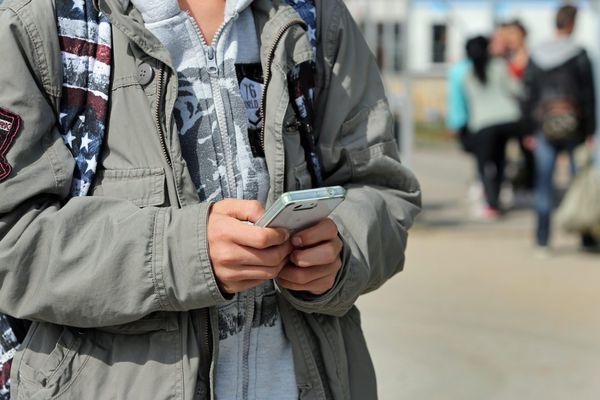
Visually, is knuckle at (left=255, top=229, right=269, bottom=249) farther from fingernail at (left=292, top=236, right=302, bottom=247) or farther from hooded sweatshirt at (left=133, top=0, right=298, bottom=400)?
hooded sweatshirt at (left=133, top=0, right=298, bottom=400)

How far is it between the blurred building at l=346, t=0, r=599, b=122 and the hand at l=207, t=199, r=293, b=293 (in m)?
8.32

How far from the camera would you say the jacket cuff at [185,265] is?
1800 mm

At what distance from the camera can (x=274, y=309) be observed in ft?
6.70

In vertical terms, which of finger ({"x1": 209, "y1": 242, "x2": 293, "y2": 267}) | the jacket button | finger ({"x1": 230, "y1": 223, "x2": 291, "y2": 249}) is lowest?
finger ({"x1": 209, "y1": 242, "x2": 293, "y2": 267})

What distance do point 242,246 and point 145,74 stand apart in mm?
384

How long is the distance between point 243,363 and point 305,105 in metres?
0.51

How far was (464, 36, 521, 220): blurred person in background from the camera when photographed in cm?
1099

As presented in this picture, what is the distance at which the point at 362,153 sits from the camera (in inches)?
85.5

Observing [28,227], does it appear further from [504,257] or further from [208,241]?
[504,257]

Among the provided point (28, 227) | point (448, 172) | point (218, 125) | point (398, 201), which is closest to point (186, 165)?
point (218, 125)

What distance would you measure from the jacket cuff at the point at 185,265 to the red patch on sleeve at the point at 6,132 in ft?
0.92

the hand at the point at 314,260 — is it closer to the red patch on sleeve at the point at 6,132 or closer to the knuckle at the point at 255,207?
the knuckle at the point at 255,207

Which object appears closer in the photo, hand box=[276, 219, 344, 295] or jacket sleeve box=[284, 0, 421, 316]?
hand box=[276, 219, 344, 295]

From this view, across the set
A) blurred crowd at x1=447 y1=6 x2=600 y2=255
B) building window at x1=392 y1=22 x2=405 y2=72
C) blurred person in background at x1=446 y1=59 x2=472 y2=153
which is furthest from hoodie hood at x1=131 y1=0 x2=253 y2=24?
blurred person in background at x1=446 y1=59 x2=472 y2=153
